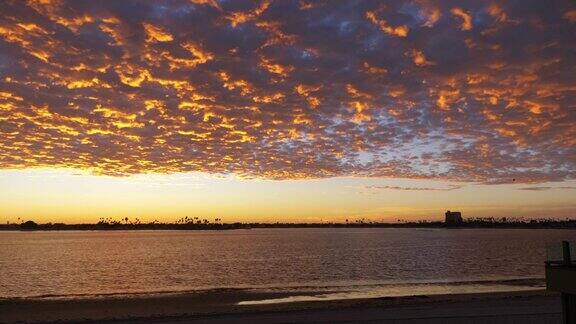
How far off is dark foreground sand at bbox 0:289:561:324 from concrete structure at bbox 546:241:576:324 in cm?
848

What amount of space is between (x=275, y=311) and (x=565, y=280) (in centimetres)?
1867

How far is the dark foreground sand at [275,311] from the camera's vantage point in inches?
1090

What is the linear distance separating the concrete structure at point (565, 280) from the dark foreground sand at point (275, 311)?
848 cm

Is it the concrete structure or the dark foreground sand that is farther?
the dark foreground sand

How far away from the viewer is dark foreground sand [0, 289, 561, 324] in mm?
27688

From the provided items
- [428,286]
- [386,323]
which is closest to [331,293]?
[428,286]

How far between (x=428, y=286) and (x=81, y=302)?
34.4m

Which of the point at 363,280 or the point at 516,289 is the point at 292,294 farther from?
the point at 516,289

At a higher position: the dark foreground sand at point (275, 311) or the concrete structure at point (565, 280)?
the concrete structure at point (565, 280)

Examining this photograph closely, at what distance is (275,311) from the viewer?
31797 millimetres

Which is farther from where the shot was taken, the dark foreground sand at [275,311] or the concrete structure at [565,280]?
the dark foreground sand at [275,311]

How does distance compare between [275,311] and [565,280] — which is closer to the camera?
[565,280]

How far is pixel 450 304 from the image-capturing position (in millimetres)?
32844

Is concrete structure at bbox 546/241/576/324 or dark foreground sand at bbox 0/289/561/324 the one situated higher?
concrete structure at bbox 546/241/576/324
